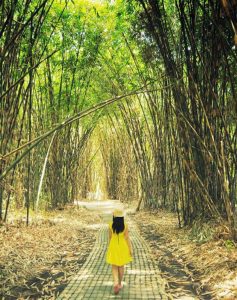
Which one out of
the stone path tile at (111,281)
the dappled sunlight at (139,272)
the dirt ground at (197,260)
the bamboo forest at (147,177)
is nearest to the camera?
the stone path tile at (111,281)

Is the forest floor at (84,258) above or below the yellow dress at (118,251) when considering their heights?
below

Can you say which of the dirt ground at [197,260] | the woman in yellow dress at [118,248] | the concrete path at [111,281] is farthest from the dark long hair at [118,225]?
the dirt ground at [197,260]

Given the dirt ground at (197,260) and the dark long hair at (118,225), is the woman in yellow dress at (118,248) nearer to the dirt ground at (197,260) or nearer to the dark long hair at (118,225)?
the dark long hair at (118,225)

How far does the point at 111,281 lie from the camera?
300 cm

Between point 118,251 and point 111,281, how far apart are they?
29 centimetres

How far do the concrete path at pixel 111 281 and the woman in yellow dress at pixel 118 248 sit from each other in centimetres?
14

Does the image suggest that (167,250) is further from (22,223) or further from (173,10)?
(173,10)

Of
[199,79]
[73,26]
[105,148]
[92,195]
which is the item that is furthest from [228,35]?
[92,195]

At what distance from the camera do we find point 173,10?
5.63m

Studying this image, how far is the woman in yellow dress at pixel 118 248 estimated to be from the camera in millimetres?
2830

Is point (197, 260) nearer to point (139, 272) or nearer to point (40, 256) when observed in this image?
point (139, 272)

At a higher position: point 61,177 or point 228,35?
point 228,35

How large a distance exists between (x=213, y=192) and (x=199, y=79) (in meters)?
1.31

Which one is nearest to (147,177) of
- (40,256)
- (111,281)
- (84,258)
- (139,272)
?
(84,258)
